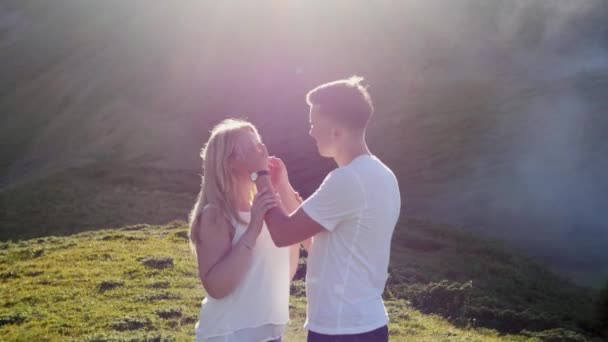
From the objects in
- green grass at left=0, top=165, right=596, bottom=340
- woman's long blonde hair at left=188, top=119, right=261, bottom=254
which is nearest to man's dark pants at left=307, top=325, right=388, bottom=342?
woman's long blonde hair at left=188, top=119, right=261, bottom=254

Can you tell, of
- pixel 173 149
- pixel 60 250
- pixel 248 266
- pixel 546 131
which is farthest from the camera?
pixel 173 149

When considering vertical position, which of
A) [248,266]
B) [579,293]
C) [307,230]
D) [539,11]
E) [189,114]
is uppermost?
[539,11]

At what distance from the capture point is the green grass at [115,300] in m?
9.98

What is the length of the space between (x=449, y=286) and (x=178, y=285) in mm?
5654

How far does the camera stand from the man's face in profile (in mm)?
3748

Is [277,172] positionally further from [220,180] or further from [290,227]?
[290,227]

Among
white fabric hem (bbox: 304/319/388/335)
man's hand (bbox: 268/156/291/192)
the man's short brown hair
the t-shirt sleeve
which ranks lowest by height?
white fabric hem (bbox: 304/319/388/335)

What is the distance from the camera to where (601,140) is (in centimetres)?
3441

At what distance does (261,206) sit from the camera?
3.73m

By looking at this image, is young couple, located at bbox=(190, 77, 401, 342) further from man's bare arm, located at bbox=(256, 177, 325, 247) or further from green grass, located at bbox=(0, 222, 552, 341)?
green grass, located at bbox=(0, 222, 552, 341)

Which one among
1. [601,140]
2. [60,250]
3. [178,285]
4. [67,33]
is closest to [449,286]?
[178,285]

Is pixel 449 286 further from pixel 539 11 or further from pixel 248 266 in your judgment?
pixel 539 11

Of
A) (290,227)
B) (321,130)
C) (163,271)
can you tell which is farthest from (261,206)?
(163,271)

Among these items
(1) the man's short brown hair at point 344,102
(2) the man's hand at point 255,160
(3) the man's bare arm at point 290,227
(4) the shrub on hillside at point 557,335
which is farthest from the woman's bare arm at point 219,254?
(4) the shrub on hillside at point 557,335
